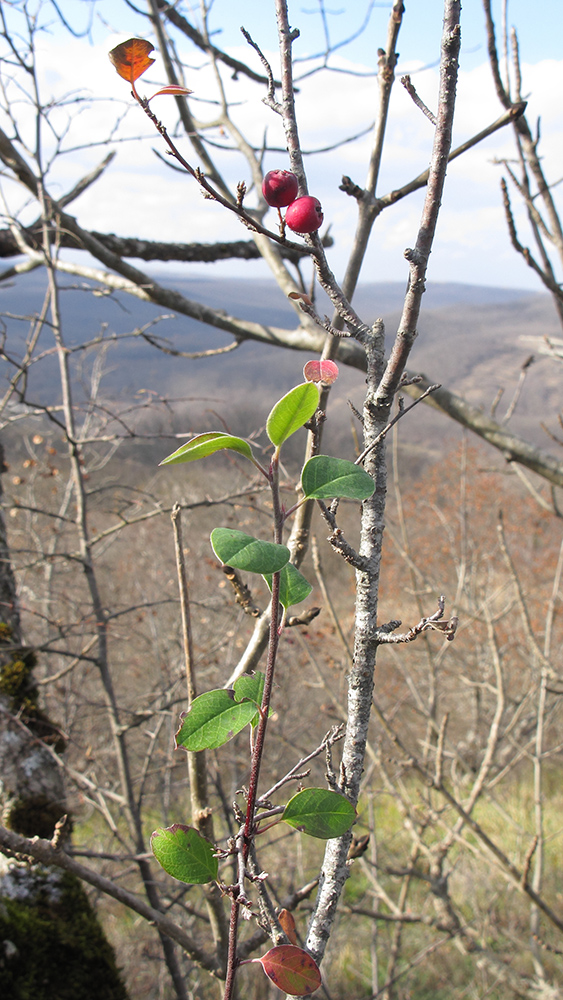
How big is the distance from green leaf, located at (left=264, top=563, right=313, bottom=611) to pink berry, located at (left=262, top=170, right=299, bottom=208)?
0.81 ft

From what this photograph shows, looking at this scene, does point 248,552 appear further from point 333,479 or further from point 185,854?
point 185,854

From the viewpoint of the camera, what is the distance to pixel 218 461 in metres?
9.50

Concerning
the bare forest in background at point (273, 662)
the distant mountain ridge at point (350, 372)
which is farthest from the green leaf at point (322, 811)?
the distant mountain ridge at point (350, 372)

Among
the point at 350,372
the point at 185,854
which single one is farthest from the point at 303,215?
the point at 350,372

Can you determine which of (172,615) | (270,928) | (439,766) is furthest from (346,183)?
(172,615)

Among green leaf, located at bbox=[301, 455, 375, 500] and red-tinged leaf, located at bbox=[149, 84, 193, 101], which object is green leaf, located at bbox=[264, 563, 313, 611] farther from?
red-tinged leaf, located at bbox=[149, 84, 193, 101]

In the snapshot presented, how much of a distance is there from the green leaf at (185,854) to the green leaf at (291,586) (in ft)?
0.55

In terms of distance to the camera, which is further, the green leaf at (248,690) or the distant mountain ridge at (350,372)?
the distant mountain ridge at (350,372)

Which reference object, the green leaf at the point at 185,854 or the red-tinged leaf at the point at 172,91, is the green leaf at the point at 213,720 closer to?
the green leaf at the point at 185,854

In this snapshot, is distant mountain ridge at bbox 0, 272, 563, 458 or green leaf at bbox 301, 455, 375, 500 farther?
distant mountain ridge at bbox 0, 272, 563, 458

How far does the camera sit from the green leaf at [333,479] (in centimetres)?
35

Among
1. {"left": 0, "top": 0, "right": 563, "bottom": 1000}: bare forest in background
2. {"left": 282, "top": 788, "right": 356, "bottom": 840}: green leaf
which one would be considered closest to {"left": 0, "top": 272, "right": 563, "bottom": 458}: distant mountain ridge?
{"left": 0, "top": 0, "right": 563, "bottom": 1000}: bare forest in background

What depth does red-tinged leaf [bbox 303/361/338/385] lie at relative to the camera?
42 centimetres

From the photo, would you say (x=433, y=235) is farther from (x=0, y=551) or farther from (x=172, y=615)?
(x=172, y=615)
